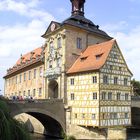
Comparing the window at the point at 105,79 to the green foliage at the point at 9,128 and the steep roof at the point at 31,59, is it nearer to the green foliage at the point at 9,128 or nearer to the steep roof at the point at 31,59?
the steep roof at the point at 31,59

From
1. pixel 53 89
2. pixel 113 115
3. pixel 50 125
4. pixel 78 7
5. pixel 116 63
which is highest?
pixel 78 7

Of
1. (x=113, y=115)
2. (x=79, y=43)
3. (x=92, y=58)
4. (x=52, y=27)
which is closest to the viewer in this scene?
(x=113, y=115)

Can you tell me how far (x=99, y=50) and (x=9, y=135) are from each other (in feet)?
77.3

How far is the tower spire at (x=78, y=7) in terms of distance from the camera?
125 feet

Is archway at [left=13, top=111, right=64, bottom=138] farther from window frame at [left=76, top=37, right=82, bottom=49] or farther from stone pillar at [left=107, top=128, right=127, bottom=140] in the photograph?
window frame at [left=76, top=37, right=82, bottom=49]

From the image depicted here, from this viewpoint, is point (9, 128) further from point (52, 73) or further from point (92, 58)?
point (52, 73)

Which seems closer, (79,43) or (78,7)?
(79,43)

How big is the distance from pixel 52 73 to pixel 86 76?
5633mm

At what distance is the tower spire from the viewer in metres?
38.2

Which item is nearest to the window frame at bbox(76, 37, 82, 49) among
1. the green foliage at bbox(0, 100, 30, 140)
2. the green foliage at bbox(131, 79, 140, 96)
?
the green foliage at bbox(0, 100, 30, 140)

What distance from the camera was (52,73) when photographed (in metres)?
34.2

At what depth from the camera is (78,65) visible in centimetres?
3192

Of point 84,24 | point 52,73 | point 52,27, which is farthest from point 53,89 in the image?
point 84,24

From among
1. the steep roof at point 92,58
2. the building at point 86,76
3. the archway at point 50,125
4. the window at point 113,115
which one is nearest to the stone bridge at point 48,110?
the archway at point 50,125
